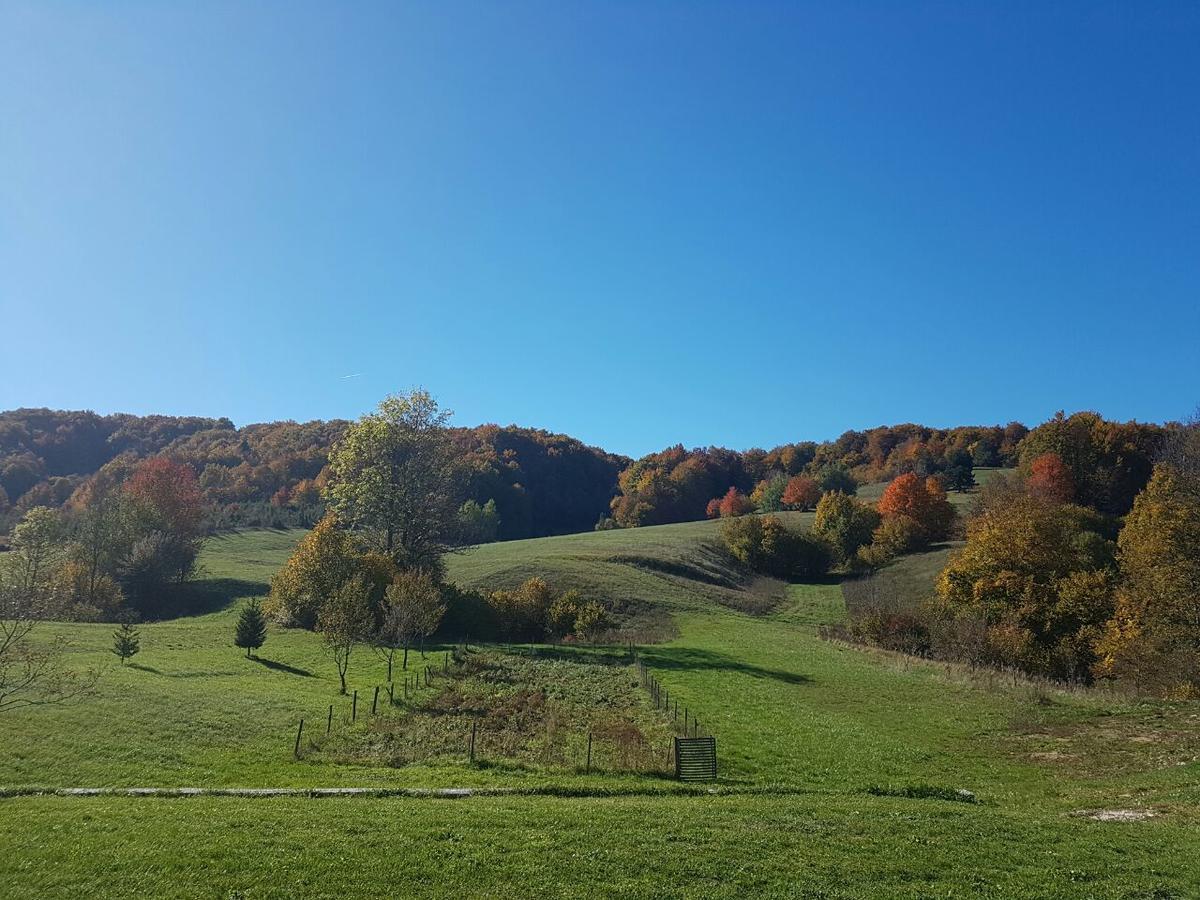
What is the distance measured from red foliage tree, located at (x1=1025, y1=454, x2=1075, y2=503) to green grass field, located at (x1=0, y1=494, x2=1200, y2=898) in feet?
277

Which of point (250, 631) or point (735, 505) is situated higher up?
point (735, 505)

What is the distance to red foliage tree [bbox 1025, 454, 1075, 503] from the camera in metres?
116

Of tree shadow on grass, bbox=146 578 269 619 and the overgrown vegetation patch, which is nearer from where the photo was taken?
the overgrown vegetation patch

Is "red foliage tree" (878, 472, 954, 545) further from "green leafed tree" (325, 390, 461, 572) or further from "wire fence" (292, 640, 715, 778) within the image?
"wire fence" (292, 640, 715, 778)

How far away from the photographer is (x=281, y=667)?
156 feet

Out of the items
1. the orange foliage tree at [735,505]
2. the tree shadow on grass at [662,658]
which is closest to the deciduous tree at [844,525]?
the orange foliage tree at [735,505]

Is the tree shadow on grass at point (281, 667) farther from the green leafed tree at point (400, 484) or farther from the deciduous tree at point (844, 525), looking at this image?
the deciduous tree at point (844, 525)

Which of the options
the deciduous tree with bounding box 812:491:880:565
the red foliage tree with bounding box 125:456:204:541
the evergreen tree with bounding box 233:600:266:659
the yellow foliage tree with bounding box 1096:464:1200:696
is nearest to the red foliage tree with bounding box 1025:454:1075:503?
the deciduous tree with bounding box 812:491:880:565

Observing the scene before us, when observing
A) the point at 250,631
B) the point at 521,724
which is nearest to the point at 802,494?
the point at 250,631

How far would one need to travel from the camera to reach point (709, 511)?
17162 cm

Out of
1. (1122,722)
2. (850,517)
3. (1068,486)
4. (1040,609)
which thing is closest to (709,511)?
(850,517)

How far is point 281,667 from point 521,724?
22744 millimetres

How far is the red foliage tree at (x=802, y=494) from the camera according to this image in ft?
497

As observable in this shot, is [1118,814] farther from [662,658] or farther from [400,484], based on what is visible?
[400,484]
